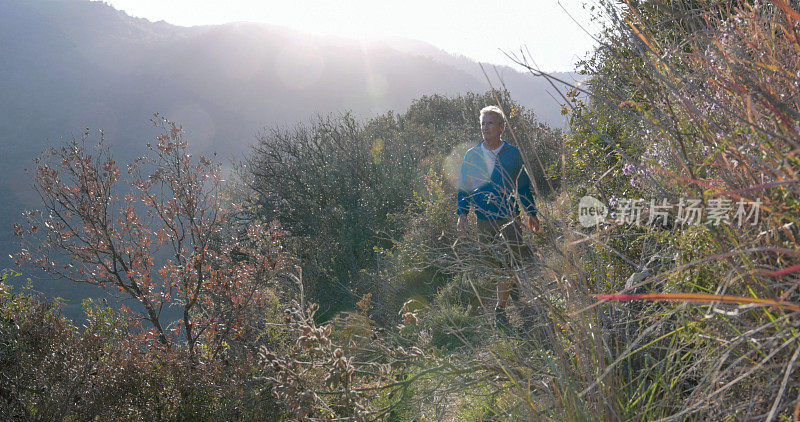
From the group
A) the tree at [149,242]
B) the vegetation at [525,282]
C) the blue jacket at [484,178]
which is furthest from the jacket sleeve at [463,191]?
the tree at [149,242]

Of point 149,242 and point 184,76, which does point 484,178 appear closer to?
point 149,242

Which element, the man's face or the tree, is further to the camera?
the tree

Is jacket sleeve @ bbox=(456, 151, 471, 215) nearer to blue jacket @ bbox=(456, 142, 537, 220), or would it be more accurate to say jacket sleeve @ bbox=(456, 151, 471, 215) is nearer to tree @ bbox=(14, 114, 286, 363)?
blue jacket @ bbox=(456, 142, 537, 220)

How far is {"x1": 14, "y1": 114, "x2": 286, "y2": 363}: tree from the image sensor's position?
4.30 meters

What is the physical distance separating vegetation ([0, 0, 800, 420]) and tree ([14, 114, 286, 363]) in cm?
2

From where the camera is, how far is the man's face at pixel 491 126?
3873mm

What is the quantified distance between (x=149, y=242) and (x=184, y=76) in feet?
256

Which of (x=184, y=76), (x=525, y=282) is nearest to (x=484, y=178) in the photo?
(x=525, y=282)

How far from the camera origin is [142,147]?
59.3 metres

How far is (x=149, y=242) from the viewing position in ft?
15.2

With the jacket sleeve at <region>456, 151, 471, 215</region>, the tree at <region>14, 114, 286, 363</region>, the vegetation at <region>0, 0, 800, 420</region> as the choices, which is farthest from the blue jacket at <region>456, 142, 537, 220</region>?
the tree at <region>14, 114, 286, 363</region>

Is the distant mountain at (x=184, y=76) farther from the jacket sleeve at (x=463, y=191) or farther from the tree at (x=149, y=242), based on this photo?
the jacket sleeve at (x=463, y=191)

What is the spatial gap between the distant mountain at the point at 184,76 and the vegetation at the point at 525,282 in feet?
180

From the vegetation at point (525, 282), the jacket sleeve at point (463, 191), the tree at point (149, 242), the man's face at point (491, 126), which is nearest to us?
the vegetation at point (525, 282)
